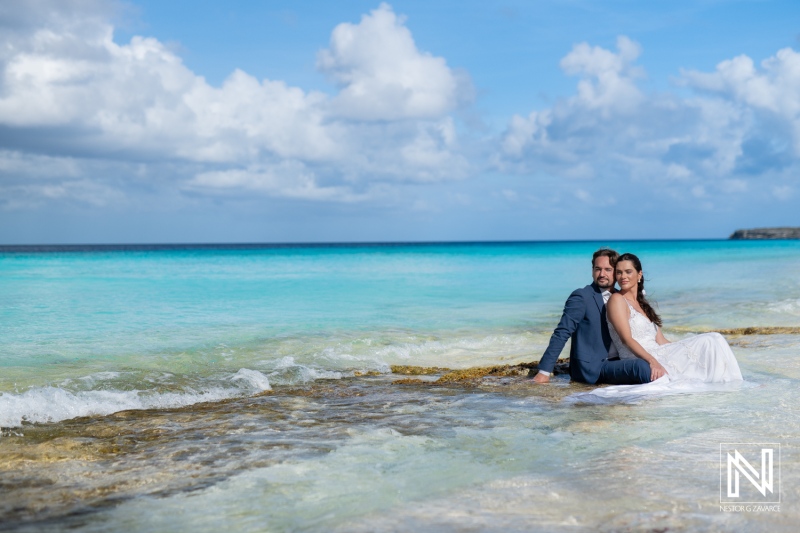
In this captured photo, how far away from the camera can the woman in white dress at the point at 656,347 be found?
8.40 meters

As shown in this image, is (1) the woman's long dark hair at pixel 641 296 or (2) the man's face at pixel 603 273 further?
(2) the man's face at pixel 603 273

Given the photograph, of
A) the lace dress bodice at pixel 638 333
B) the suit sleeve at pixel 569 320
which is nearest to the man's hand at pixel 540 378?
the suit sleeve at pixel 569 320

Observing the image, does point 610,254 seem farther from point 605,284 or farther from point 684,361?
point 684,361

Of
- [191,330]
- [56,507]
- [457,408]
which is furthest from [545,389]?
[191,330]

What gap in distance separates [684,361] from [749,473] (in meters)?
3.69

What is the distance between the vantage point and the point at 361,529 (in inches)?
163

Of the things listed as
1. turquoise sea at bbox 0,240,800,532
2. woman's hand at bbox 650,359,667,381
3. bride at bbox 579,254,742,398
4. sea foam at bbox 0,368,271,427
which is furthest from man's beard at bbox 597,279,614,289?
sea foam at bbox 0,368,271,427

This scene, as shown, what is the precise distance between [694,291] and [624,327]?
61.6 feet

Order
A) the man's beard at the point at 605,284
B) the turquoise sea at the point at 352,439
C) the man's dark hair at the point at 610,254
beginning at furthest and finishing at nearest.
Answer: the man's beard at the point at 605,284
the man's dark hair at the point at 610,254
the turquoise sea at the point at 352,439

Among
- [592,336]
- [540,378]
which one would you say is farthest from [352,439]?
[592,336]

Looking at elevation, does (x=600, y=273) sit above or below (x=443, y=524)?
above

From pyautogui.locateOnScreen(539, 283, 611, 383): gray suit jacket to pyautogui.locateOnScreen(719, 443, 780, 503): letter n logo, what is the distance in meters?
2.94

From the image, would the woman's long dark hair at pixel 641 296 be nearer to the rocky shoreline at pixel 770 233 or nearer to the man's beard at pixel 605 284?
the man's beard at pixel 605 284

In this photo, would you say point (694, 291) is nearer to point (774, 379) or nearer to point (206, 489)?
point (774, 379)
